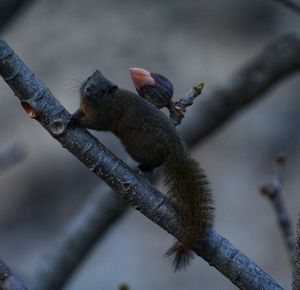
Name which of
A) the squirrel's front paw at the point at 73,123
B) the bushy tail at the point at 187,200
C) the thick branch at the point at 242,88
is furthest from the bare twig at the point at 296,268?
the thick branch at the point at 242,88

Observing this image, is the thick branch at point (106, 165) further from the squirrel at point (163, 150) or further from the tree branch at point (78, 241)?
the tree branch at point (78, 241)

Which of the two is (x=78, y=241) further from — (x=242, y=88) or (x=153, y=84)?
(x=153, y=84)

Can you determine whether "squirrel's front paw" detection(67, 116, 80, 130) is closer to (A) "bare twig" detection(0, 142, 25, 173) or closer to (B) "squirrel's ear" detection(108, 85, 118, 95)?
(B) "squirrel's ear" detection(108, 85, 118, 95)

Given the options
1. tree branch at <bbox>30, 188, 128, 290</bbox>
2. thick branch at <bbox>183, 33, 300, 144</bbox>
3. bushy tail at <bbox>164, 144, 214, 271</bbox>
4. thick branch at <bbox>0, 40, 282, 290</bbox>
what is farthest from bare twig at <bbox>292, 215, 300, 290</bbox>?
thick branch at <bbox>183, 33, 300, 144</bbox>

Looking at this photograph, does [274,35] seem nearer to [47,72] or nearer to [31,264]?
[47,72]

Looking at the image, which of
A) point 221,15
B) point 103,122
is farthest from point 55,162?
point 103,122

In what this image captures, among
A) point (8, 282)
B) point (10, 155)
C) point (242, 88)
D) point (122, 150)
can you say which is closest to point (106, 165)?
point (8, 282)
